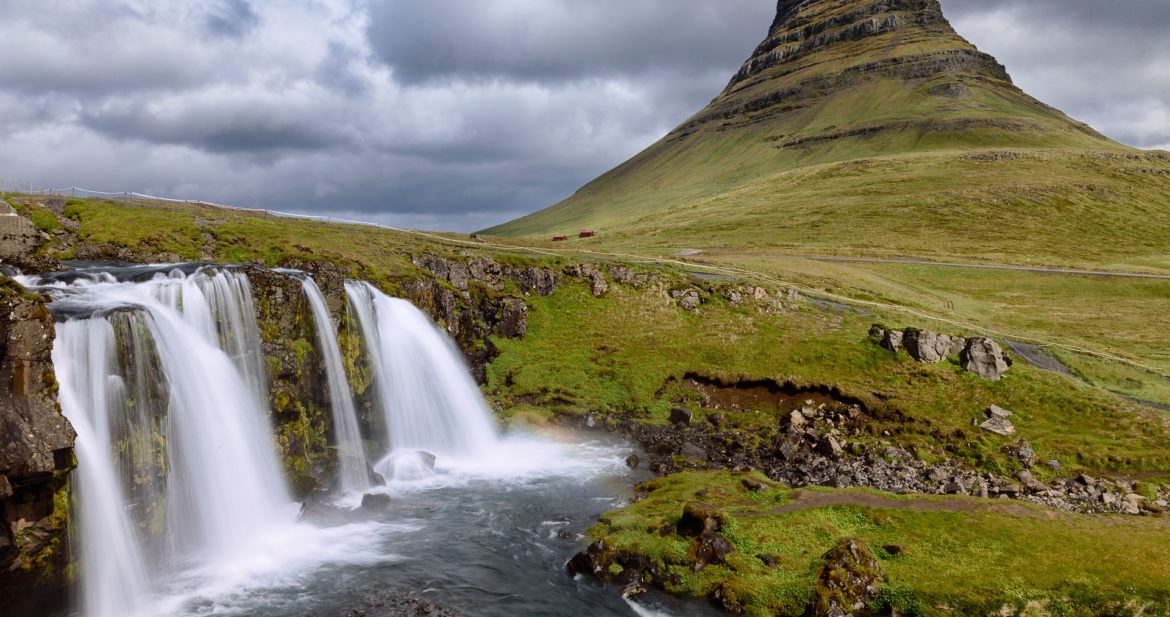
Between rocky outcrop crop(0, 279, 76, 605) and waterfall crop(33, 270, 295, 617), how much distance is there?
97 cm

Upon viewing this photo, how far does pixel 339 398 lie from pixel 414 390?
5374 mm

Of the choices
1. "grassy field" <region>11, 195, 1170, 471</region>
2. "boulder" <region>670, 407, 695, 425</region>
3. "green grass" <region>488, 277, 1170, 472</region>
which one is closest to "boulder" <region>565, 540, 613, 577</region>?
"boulder" <region>670, 407, 695, 425</region>

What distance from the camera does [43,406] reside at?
60.0ft

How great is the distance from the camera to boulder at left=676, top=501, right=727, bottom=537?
2223 cm

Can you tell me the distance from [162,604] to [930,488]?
2874 centimetres

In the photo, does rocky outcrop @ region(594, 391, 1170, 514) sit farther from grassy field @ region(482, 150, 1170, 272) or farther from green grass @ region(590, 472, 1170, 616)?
grassy field @ region(482, 150, 1170, 272)

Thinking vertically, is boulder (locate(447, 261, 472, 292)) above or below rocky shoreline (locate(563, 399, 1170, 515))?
above

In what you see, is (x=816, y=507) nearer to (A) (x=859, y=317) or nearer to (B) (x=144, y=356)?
(B) (x=144, y=356)

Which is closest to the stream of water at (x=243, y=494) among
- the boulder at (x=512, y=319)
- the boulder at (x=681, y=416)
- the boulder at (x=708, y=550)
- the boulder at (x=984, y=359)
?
the boulder at (x=708, y=550)

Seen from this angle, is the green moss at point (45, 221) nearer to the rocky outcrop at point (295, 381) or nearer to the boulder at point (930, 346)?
the rocky outcrop at point (295, 381)

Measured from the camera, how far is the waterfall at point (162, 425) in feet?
65.9

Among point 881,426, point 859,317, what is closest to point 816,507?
point 881,426

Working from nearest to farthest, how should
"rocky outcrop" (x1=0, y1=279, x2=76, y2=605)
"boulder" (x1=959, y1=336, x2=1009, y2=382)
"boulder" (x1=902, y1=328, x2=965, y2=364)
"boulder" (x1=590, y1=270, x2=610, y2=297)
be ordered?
"rocky outcrop" (x1=0, y1=279, x2=76, y2=605), "boulder" (x1=959, y1=336, x2=1009, y2=382), "boulder" (x1=902, y1=328, x2=965, y2=364), "boulder" (x1=590, y1=270, x2=610, y2=297)

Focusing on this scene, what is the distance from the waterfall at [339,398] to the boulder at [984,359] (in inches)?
1395
